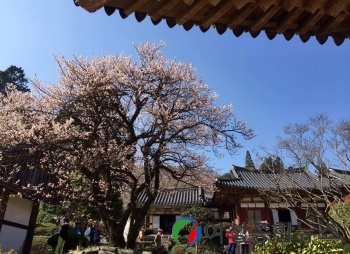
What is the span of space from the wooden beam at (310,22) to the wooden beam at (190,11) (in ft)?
3.01

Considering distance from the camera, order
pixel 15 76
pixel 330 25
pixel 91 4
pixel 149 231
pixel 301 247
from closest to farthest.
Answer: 1. pixel 91 4
2. pixel 330 25
3. pixel 301 247
4. pixel 149 231
5. pixel 15 76

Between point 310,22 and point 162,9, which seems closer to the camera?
point 162,9

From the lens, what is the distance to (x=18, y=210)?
10938mm

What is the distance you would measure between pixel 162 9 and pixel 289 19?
104 centimetres

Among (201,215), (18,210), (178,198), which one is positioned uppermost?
(178,198)

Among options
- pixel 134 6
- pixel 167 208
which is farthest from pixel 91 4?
pixel 167 208

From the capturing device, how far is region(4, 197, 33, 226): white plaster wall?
403 inches

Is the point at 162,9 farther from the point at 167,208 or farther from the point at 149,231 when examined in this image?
the point at 167,208

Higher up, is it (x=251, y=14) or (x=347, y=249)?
(x=251, y=14)

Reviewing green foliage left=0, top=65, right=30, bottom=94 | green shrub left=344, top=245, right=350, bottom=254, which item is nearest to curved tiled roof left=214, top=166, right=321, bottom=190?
green shrub left=344, top=245, right=350, bottom=254

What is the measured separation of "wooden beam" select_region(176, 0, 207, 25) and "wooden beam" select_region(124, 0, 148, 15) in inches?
11.8

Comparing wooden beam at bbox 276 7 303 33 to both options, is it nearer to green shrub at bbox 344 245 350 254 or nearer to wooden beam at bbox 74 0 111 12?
wooden beam at bbox 74 0 111 12

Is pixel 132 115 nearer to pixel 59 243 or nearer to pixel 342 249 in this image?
pixel 59 243

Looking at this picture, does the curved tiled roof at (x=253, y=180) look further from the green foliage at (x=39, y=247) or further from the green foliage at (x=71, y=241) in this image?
the green foliage at (x=39, y=247)
